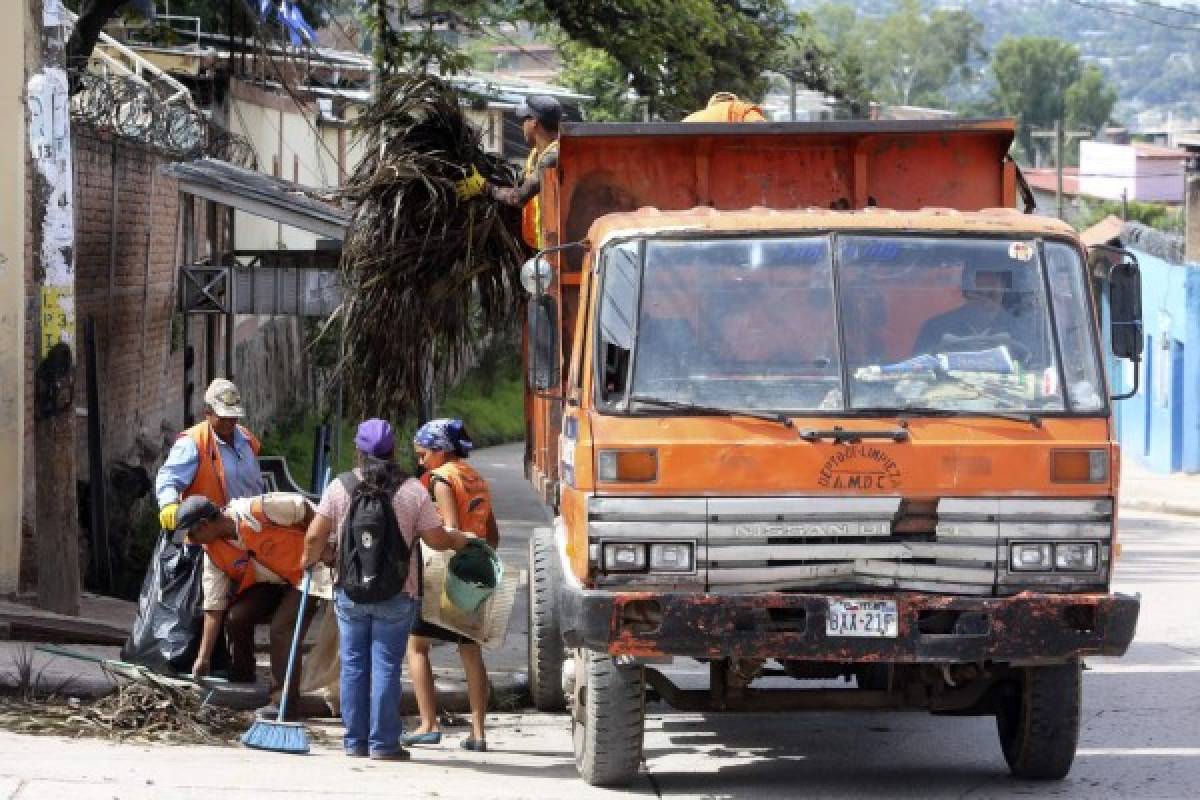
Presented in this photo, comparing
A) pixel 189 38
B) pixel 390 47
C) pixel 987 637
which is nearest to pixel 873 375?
pixel 987 637

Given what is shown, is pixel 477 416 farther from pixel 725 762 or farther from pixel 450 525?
pixel 725 762

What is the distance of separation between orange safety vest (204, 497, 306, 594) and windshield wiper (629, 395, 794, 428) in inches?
93.4

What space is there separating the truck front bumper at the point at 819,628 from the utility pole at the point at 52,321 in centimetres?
489

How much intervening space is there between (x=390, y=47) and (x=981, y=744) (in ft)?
34.9

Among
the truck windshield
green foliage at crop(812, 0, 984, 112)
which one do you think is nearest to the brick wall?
the truck windshield

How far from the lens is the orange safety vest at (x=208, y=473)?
33.8 feet

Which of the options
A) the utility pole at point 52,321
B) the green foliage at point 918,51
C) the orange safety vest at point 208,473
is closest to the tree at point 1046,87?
the green foliage at point 918,51

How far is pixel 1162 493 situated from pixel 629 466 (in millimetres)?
25644

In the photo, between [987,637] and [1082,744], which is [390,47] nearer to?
[1082,744]

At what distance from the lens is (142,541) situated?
15930 millimetres

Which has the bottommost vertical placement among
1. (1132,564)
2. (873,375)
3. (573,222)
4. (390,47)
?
(1132,564)

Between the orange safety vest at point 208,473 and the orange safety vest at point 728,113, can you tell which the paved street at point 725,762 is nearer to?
the orange safety vest at point 208,473

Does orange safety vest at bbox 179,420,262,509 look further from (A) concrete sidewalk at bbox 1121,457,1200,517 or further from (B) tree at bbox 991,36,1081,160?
(B) tree at bbox 991,36,1081,160

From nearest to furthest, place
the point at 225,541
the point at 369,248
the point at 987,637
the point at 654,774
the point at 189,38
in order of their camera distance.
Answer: the point at 987,637, the point at 654,774, the point at 225,541, the point at 369,248, the point at 189,38
